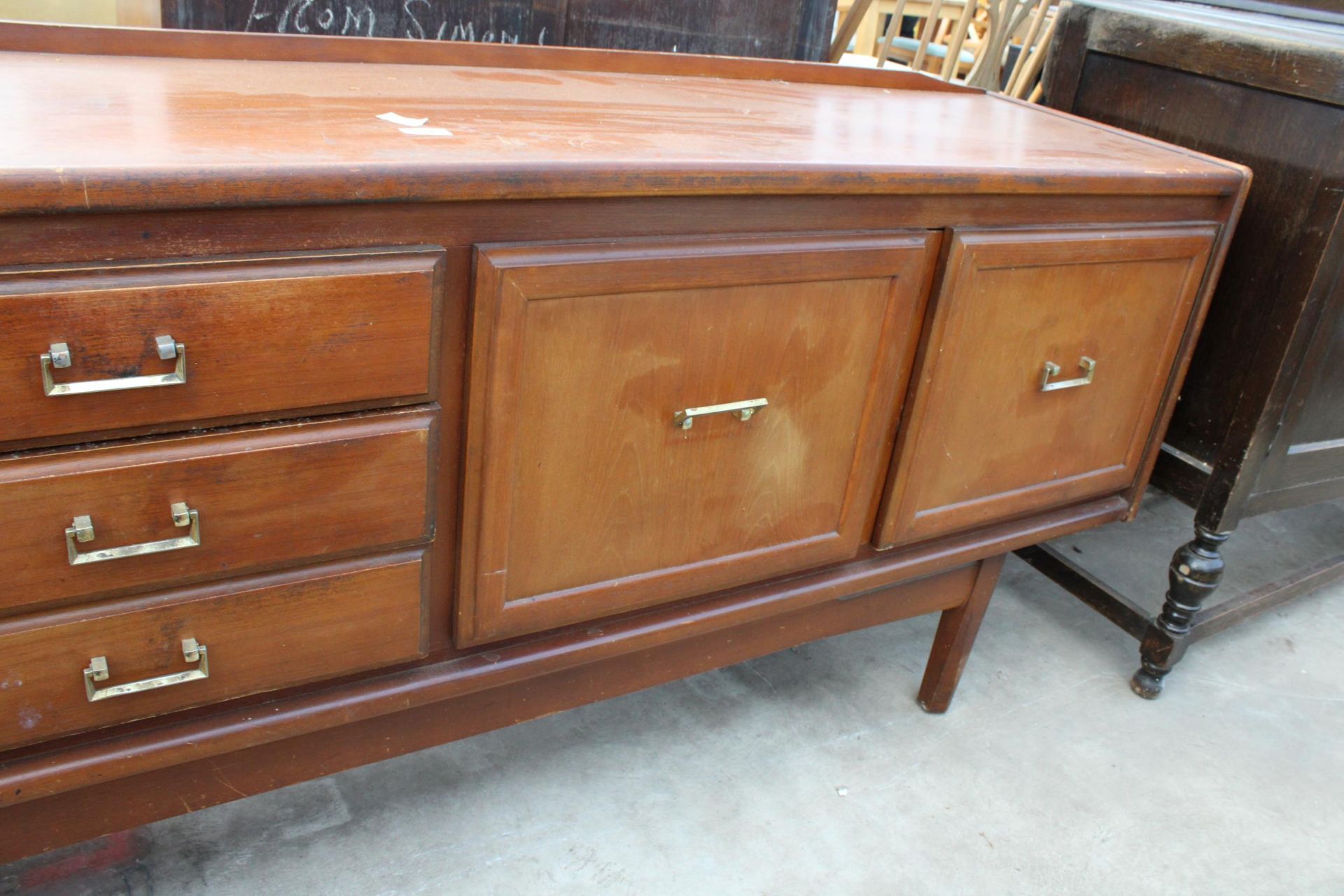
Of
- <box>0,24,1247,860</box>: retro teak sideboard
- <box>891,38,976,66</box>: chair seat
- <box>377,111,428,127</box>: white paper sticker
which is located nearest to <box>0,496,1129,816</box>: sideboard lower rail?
<box>0,24,1247,860</box>: retro teak sideboard

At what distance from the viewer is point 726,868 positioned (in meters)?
1.37

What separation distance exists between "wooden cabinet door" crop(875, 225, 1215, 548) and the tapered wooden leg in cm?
16

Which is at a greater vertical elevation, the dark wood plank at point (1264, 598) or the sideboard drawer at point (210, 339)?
the sideboard drawer at point (210, 339)

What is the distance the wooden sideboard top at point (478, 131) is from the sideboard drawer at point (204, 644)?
338mm

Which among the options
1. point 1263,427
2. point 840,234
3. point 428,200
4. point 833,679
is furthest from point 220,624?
point 1263,427

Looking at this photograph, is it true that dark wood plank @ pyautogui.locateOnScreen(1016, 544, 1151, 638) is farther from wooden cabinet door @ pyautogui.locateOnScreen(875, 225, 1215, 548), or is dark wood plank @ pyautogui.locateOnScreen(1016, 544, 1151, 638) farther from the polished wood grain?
the polished wood grain

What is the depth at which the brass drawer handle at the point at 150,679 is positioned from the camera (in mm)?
896

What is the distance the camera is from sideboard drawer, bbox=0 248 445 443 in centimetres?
78

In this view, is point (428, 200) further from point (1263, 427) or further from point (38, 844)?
Result: point (1263, 427)

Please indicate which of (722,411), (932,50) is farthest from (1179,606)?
(932,50)

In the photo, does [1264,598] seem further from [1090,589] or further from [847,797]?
[847,797]

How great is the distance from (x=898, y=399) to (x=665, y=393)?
1.05 feet

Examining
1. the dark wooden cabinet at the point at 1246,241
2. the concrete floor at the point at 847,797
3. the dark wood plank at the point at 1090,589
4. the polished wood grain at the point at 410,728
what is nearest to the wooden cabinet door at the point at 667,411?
the polished wood grain at the point at 410,728

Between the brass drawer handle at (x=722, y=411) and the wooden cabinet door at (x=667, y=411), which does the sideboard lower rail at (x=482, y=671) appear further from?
the brass drawer handle at (x=722, y=411)
